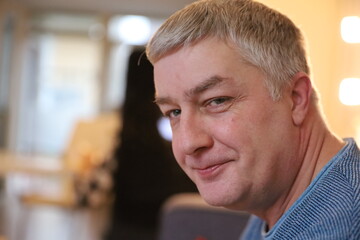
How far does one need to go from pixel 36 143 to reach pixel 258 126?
828 centimetres

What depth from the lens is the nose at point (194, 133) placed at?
0.82m

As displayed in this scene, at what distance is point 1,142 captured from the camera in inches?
299

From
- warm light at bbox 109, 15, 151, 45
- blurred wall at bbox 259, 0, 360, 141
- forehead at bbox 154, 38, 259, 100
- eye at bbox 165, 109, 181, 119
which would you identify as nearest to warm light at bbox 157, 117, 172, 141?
blurred wall at bbox 259, 0, 360, 141

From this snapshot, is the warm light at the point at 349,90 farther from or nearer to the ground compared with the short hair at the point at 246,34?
nearer to the ground

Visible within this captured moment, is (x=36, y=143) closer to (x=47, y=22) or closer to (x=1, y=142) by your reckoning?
(x=1, y=142)

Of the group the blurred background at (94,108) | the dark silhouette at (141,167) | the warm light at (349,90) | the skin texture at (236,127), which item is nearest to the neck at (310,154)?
the skin texture at (236,127)

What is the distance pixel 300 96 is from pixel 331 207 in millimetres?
221

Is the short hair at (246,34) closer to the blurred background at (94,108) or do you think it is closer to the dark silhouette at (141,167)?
the blurred background at (94,108)

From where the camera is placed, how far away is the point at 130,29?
841 cm

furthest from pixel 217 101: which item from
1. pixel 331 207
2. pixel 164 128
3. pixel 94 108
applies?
pixel 94 108

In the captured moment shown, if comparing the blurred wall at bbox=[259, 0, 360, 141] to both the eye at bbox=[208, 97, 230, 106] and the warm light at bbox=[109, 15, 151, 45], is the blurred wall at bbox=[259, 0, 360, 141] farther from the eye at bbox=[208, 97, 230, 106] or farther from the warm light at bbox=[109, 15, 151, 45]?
the warm light at bbox=[109, 15, 151, 45]

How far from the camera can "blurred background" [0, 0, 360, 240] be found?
141 cm

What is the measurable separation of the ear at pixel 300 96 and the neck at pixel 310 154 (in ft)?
0.08

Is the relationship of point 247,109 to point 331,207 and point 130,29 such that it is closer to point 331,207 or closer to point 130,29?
point 331,207
